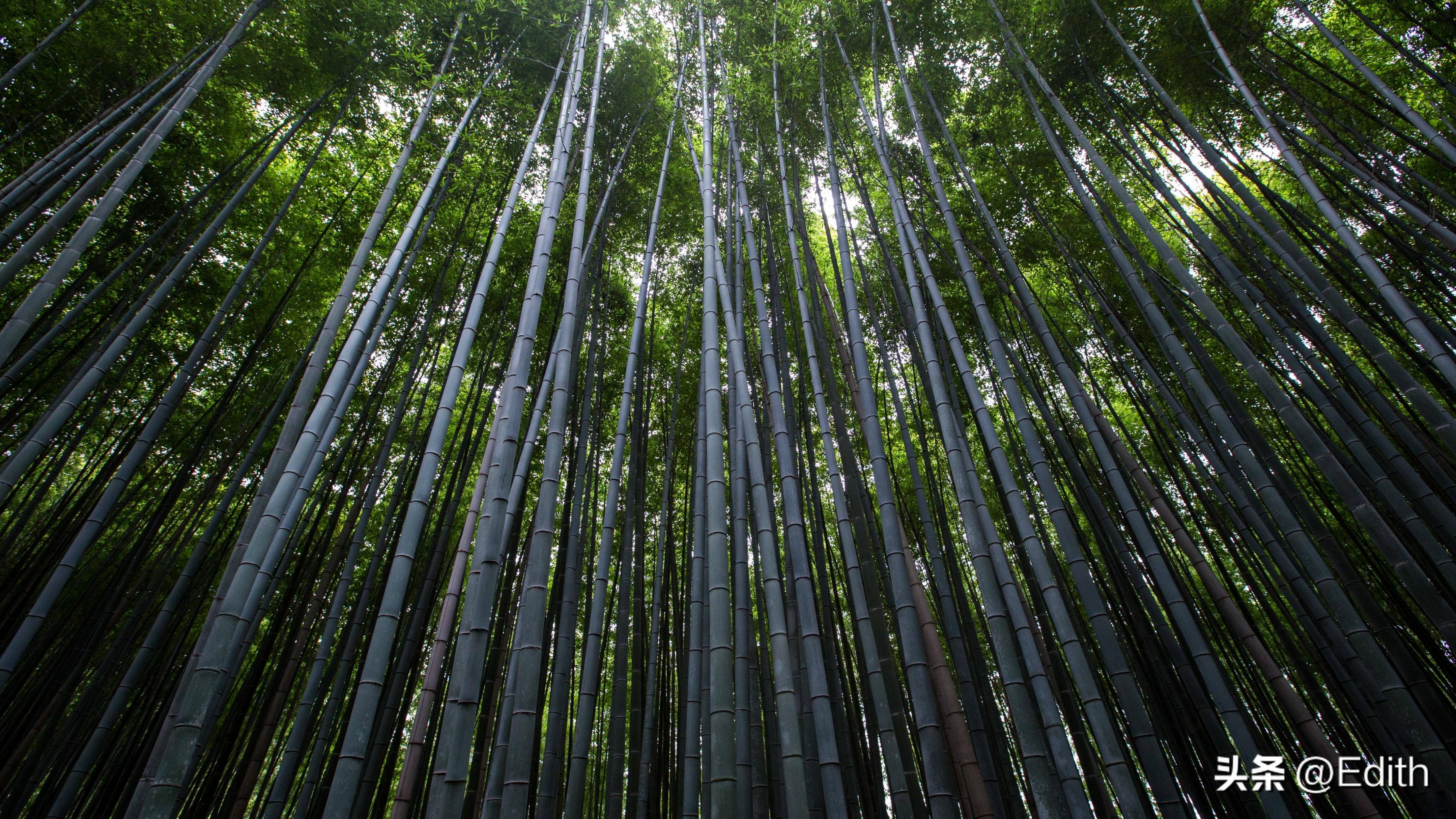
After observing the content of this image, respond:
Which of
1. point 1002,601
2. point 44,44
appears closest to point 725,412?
point 1002,601

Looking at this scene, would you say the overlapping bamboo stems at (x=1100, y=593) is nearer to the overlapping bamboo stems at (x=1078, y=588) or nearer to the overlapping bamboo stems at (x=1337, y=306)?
the overlapping bamboo stems at (x=1078, y=588)

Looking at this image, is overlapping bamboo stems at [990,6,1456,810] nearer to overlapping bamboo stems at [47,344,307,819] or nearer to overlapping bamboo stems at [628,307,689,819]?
overlapping bamboo stems at [628,307,689,819]

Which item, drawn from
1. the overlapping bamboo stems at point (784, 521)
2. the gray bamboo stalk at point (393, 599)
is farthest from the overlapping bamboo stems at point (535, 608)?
the overlapping bamboo stems at point (784, 521)

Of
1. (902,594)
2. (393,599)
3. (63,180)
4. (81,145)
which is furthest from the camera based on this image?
(81,145)

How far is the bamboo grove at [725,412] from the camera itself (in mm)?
1482

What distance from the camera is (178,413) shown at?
432 cm

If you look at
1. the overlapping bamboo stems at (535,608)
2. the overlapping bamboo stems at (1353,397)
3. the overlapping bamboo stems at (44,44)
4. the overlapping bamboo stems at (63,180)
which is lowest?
the overlapping bamboo stems at (535,608)

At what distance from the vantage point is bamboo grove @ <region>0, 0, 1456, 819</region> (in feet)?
4.86

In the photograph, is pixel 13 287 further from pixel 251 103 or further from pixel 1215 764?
pixel 1215 764

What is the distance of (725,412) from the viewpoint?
2.73 m

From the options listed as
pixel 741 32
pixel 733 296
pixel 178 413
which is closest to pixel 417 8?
pixel 741 32

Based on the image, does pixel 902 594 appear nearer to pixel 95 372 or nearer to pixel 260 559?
pixel 260 559

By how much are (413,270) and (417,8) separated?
1585 millimetres

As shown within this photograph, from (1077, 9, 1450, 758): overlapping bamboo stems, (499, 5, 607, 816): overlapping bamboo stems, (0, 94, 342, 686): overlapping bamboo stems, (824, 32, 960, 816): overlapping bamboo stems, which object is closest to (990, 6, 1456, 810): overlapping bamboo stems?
(1077, 9, 1450, 758): overlapping bamboo stems
